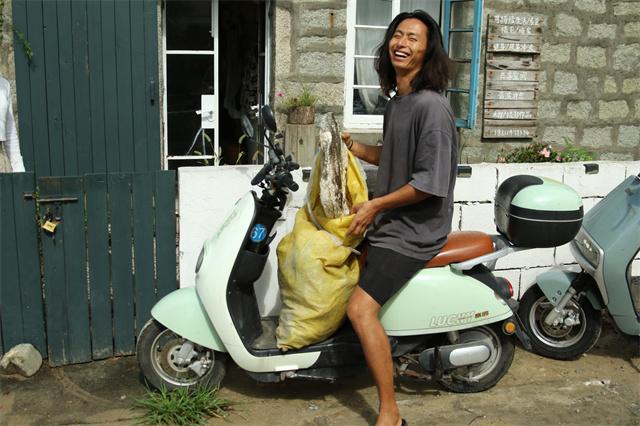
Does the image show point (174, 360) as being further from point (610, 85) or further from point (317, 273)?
point (610, 85)

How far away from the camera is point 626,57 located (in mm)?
7633

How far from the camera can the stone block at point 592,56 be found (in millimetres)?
7520

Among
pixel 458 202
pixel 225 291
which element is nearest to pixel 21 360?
pixel 225 291

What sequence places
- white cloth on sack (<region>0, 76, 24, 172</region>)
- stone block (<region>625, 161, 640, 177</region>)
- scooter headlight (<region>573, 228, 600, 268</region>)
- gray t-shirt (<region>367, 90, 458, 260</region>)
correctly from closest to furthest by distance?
gray t-shirt (<region>367, 90, 458, 260</region>)
scooter headlight (<region>573, 228, 600, 268</region>)
white cloth on sack (<region>0, 76, 24, 172</region>)
stone block (<region>625, 161, 640, 177</region>)

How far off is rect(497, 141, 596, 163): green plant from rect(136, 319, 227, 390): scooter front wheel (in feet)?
13.4

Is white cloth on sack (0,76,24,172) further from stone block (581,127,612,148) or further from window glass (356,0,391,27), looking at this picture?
stone block (581,127,612,148)

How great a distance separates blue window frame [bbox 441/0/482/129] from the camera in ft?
22.6

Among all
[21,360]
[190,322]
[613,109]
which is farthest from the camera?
[613,109]

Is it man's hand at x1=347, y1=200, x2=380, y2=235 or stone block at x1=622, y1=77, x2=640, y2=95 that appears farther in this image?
stone block at x1=622, y1=77, x2=640, y2=95

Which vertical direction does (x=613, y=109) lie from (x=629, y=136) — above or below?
above

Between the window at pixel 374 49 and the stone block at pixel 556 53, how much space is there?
0.83m

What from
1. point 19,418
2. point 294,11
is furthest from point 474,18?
point 19,418

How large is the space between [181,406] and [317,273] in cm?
94

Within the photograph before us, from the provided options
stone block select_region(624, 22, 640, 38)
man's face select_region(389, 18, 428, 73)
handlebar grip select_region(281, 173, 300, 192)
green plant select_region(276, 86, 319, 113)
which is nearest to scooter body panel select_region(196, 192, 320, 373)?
handlebar grip select_region(281, 173, 300, 192)
